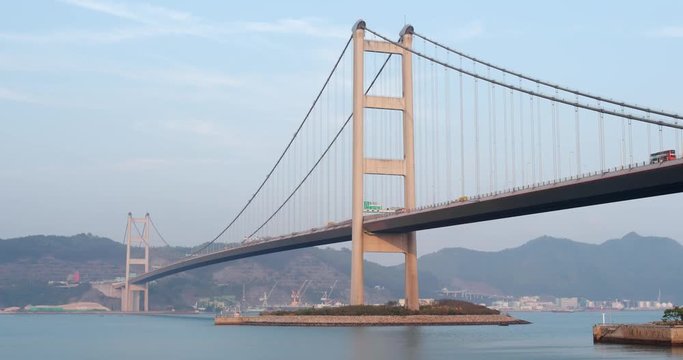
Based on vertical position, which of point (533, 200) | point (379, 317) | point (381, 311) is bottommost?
→ point (379, 317)

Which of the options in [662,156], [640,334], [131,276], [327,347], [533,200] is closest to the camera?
[662,156]

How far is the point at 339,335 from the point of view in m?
57.3

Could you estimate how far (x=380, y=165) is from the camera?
217ft

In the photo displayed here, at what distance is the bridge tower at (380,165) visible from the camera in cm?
6594

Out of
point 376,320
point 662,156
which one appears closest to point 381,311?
point 376,320

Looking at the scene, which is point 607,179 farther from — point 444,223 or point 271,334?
point 271,334

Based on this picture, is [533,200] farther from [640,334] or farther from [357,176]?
[357,176]

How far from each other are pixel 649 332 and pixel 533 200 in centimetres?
825

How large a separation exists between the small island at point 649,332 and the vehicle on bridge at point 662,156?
7241 mm

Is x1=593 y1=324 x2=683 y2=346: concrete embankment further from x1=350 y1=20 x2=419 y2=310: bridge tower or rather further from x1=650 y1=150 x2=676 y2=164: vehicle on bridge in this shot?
x1=350 y1=20 x2=419 y2=310: bridge tower

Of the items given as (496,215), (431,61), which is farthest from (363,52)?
(496,215)

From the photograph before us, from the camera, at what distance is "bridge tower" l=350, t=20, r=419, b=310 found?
65938 millimetres

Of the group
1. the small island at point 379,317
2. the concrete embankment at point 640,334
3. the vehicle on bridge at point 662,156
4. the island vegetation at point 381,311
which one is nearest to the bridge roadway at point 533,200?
the vehicle on bridge at point 662,156

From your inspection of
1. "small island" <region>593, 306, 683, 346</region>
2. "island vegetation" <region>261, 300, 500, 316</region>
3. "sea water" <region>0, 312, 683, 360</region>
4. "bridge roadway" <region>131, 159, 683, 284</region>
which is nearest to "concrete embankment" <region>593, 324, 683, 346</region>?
"small island" <region>593, 306, 683, 346</region>
